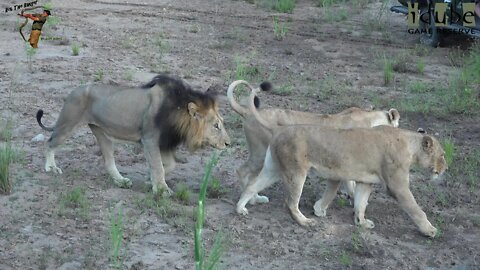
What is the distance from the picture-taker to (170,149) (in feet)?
25.6

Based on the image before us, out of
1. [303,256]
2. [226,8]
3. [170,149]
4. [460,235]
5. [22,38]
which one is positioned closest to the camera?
[303,256]

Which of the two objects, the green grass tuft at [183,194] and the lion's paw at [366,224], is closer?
the lion's paw at [366,224]

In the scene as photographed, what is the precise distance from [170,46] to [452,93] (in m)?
4.23

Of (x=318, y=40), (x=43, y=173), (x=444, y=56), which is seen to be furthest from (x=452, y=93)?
(x=43, y=173)

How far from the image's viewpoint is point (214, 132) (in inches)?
310

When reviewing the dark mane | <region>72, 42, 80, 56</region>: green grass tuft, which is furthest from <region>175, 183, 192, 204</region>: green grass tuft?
<region>72, 42, 80, 56</region>: green grass tuft

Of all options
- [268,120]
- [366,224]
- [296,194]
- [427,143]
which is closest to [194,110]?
[268,120]

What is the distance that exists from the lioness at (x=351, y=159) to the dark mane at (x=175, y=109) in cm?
84

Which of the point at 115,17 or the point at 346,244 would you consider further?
the point at 115,17

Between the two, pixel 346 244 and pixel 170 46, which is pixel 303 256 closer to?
pixel 346 244

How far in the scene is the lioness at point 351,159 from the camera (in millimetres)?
7055

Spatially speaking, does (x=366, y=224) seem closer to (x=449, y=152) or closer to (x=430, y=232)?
(x=430, y=232)

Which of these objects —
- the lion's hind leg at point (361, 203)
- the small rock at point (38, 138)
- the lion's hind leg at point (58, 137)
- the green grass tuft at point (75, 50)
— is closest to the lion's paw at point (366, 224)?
the lion's hind leg at point (361, 203)

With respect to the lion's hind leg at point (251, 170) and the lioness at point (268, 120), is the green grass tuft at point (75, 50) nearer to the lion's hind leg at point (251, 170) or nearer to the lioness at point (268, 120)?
the lioness at point (268, 120)
